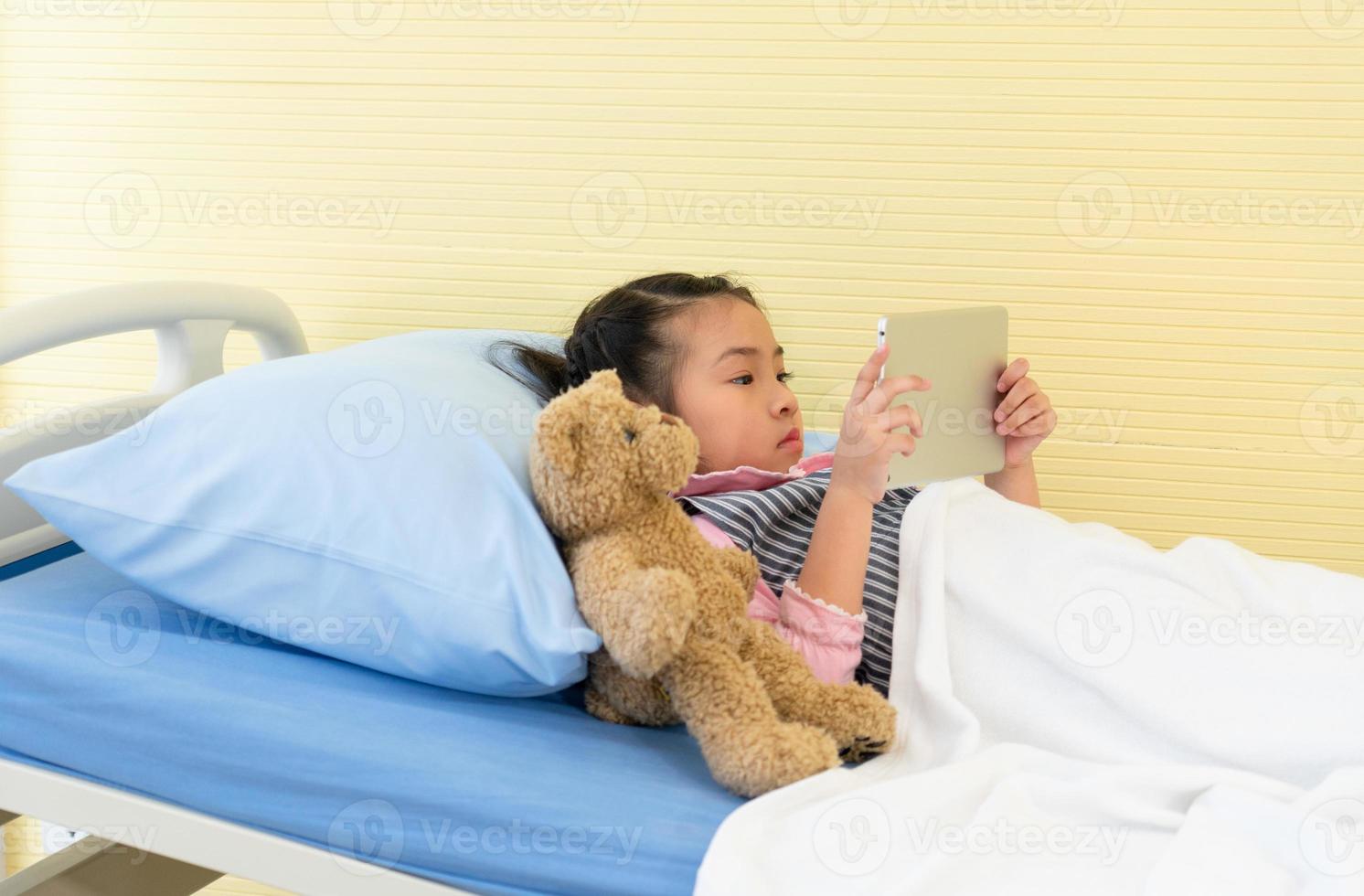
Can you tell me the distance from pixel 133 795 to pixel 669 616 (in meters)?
0.54

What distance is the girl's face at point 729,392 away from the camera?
141 centimetres

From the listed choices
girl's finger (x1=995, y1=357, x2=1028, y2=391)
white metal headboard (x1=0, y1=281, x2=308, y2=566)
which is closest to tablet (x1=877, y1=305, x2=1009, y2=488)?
girl's finger (x1=995, y1=357, x2=1028, y2=391)

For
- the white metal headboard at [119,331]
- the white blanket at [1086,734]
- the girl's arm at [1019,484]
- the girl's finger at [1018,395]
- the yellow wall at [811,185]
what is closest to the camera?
the white blanket at [1086,734]

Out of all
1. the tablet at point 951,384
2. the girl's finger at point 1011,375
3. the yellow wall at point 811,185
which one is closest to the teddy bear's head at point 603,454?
the tablet at point 951,384

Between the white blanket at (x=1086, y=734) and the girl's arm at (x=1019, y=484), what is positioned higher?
the girl's arm at (x=1019, y=484)

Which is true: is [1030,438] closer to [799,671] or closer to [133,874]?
[799,671]

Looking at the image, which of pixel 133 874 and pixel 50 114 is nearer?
pixel 133 874

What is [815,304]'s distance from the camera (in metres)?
1.96

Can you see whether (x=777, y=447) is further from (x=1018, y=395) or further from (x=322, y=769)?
(x=322, y=769)

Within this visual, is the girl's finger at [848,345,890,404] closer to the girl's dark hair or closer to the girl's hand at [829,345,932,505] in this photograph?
the girl's hand at [829,345,932,505]

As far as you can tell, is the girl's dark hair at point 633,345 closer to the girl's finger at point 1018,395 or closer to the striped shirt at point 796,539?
the striped shirt at point 796,539

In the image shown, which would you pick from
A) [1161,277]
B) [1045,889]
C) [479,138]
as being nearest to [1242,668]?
[1045,889]

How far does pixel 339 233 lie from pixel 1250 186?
1.44 metres

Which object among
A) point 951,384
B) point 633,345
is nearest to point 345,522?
point 633,345
